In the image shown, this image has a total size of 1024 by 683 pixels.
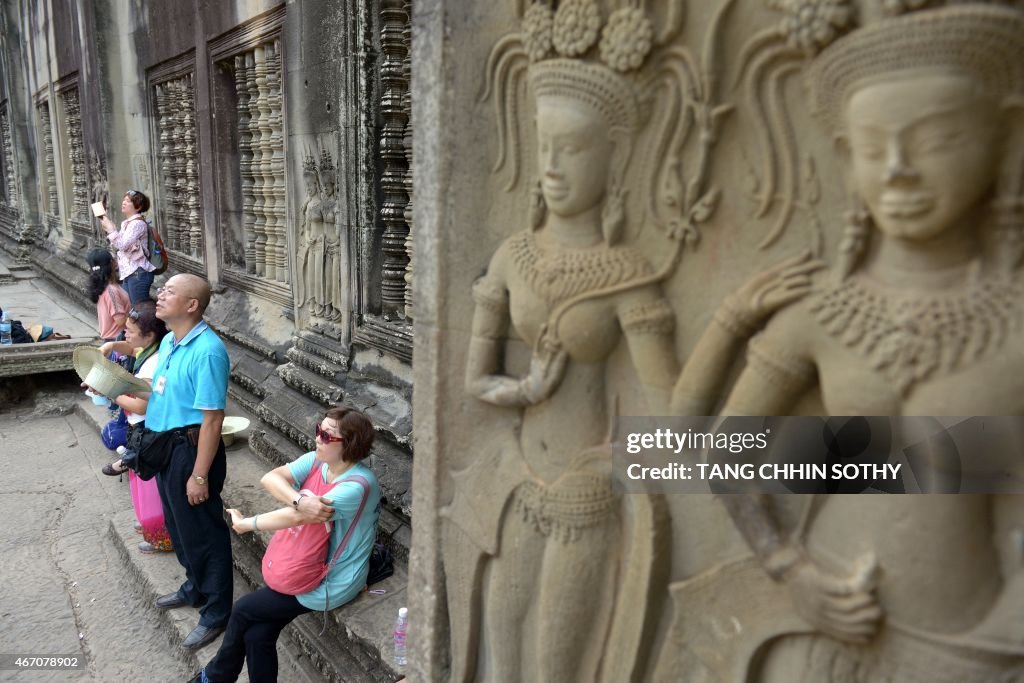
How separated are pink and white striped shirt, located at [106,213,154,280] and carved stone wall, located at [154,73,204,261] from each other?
1445 millimetres

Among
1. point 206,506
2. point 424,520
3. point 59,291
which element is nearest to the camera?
point 424,520

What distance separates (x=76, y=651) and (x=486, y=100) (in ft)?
11.1

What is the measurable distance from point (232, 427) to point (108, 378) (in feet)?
5.37

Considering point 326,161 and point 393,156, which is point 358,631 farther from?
point 326,161

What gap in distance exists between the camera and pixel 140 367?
3.92 m

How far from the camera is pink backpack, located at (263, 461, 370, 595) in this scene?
271 cm

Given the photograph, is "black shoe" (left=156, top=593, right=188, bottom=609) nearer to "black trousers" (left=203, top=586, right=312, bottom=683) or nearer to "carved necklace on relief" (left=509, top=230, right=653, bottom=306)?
"black trousers" (left=203, top=586, right=312, bottom=683)

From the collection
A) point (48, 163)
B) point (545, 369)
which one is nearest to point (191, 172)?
point (545, 369)

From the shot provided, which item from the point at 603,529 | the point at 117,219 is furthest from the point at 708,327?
the point at 117,219

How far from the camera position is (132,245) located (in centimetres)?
602

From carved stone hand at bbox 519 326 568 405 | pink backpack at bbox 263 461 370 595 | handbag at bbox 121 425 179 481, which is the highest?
carved stone hand at bbox 519 326 568 405

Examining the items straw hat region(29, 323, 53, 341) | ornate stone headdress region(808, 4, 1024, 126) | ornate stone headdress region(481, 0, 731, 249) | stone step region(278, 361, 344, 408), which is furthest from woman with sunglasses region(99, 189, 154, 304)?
ornate stone headdress region(808, 4, 1024, 126)

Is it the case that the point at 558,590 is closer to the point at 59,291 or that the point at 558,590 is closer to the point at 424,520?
the point at 424,520

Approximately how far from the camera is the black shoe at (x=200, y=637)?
10.6 ft
